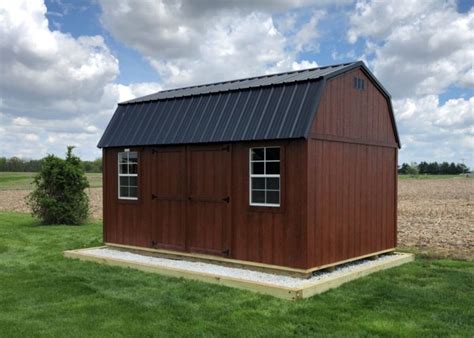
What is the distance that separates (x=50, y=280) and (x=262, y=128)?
4.40m

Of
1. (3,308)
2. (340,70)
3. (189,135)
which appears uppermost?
(340,70)

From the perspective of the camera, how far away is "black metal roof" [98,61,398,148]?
323 inches

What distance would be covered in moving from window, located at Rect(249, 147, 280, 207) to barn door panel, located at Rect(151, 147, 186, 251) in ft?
5.46

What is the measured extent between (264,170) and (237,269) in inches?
72.0

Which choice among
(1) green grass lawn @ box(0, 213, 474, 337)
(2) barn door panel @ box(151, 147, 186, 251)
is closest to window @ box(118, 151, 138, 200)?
(2) barn door panel @ box(151, 147, 186, 251)

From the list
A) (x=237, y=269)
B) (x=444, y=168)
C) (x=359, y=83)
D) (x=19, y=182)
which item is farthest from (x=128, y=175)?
(x=444, y=168)

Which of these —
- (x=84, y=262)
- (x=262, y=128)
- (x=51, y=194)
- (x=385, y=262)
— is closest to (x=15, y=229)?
(x=51, y=194)

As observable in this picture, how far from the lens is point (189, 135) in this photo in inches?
374

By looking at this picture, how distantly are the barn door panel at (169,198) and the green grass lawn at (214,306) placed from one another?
118 centimetres

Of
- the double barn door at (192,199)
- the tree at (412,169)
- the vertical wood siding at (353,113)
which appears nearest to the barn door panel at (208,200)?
the double barn door at (192,199)

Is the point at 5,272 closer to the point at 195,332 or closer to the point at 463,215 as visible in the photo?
the point at 195,332

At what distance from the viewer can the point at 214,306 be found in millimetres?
6707

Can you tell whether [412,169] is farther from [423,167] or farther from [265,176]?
[265,176]

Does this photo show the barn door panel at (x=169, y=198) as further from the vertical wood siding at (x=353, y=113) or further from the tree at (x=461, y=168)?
the tree at (x=461, y=168)
